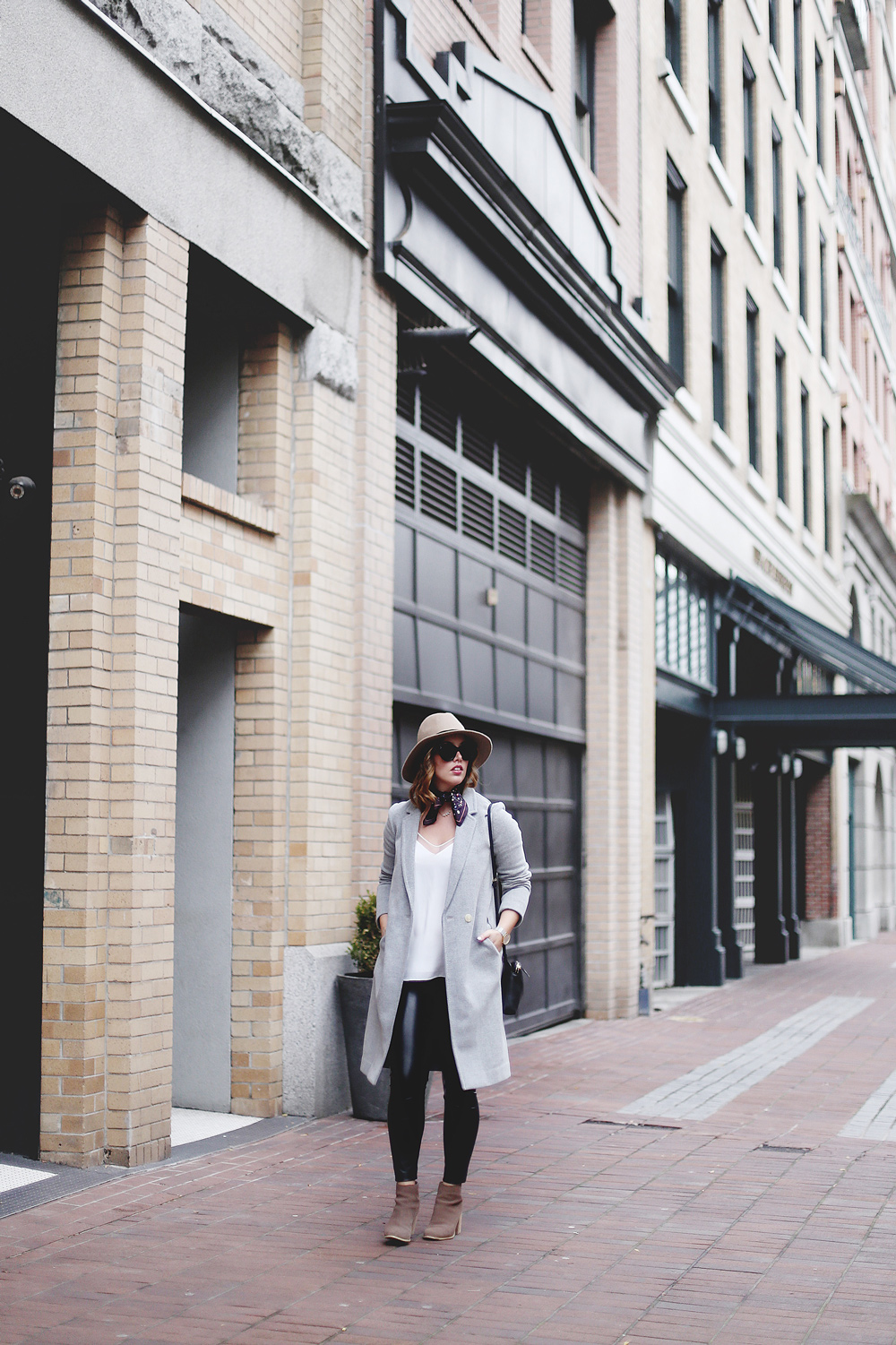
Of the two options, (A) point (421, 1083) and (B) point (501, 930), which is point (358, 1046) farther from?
(B) point (501, 930)

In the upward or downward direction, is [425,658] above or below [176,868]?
above

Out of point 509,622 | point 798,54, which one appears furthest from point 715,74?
point 509,622

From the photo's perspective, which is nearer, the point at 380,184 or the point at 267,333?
the point at 267,333

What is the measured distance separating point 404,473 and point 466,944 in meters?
4.97

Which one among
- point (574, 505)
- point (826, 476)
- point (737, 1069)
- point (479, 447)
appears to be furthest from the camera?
point (826, 476)

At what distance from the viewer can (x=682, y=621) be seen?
16.9 meters

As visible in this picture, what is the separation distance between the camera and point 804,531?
24516mm

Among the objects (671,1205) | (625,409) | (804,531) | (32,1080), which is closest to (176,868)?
(32,1080)

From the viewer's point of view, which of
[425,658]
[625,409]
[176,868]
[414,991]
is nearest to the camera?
[414,991]

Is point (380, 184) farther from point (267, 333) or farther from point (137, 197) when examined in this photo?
point (137, 197)

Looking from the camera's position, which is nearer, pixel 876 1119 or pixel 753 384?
pixel 876 1119

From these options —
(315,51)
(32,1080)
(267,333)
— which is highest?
(315,51)

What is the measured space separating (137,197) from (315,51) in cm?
245

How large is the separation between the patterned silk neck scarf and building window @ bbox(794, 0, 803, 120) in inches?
859
